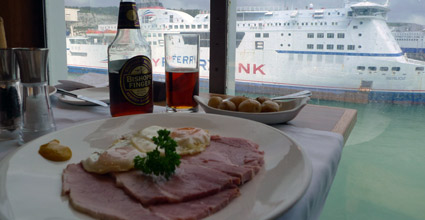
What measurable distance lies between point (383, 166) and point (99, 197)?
6.20ft

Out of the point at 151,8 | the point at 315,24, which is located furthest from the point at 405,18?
the point at 151,8

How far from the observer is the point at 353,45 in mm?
1898

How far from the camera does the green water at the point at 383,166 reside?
1.77 meters

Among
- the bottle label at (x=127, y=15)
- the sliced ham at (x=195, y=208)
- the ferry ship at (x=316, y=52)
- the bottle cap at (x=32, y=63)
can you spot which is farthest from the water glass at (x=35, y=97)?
the ferry ship at (x=316, y=52)

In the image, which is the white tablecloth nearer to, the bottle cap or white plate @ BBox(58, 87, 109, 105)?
white plate @ BBox(58, 87, 109, 105)

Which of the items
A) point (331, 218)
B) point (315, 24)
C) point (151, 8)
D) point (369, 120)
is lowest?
point (331, 218)

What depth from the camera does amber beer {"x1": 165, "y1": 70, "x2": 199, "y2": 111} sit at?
98 centimetres

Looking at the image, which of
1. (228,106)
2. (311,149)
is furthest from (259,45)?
(311,149)

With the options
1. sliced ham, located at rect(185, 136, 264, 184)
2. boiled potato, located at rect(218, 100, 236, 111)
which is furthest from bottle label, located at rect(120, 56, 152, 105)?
sliced ham, located at rect(185, 136, 264, 184)

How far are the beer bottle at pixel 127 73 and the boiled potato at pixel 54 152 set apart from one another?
0.30 metres

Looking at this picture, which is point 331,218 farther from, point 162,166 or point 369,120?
point 162,166

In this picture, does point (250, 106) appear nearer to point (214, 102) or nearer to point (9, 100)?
point (214, 102)

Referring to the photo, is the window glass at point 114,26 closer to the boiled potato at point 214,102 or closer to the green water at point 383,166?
the boiled potato at point 214,102

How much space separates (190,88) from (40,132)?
436 mm
